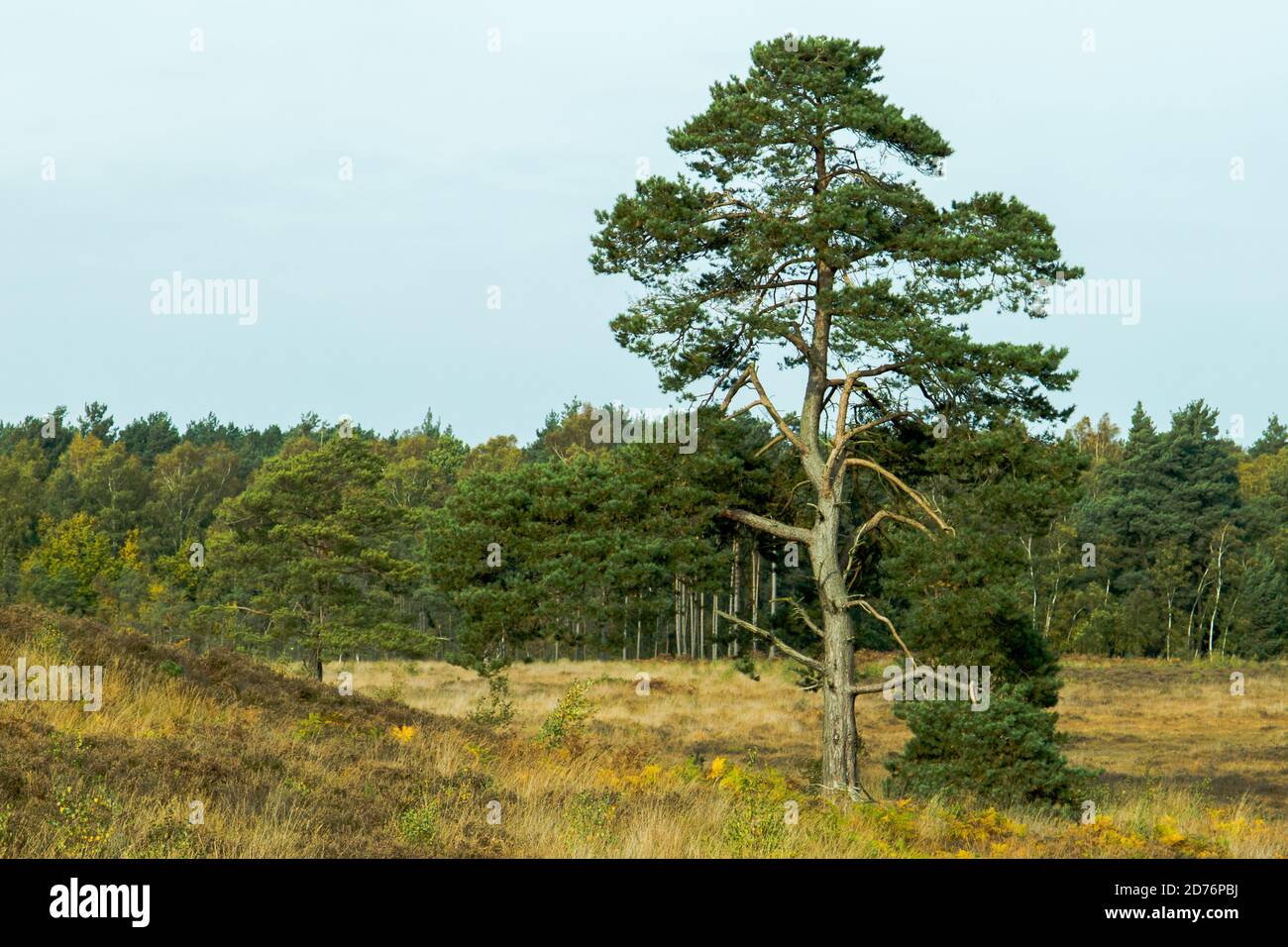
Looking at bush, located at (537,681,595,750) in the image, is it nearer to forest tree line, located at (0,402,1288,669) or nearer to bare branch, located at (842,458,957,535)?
forest tree line, located at (0,402,1288,669)

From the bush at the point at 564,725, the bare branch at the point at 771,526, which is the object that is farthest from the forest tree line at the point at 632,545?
the bush at the point at 564,725

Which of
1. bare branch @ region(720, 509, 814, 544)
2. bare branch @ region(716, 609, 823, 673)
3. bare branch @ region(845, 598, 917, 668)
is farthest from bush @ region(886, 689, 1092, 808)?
bare branch @ region(720, 509, 814, 544)

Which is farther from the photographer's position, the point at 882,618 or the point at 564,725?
the point at 882,618

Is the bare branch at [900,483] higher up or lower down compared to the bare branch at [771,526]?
higher up

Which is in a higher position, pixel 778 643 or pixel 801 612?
pixel 801 612

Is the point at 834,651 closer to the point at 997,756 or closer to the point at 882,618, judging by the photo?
the point at 882,618

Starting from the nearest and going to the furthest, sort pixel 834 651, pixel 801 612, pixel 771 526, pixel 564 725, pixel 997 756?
pixel 564 725 < pixel 997 756 < pixel 834 651 < pixel 771 526 < pixel 801 612

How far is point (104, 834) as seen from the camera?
24.8 feet

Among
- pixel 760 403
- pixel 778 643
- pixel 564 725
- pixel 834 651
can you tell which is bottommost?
pixel 564 725

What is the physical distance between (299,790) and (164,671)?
5832 mm

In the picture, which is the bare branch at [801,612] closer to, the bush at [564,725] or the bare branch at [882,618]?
the bare branch at [882,618]

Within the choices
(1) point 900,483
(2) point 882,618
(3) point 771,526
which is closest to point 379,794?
(2) point 882,618
